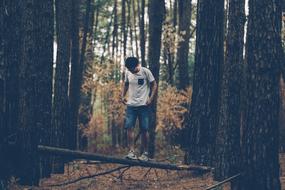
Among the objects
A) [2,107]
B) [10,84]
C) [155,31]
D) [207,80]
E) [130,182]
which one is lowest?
[130,182]

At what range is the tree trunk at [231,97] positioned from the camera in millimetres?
9000

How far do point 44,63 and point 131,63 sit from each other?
184 centimetres

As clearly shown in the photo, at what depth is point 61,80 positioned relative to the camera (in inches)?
490

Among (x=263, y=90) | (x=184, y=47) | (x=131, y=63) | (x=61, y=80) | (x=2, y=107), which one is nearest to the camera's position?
(x=263, y=90)

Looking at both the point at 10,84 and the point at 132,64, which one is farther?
the point at 132,64

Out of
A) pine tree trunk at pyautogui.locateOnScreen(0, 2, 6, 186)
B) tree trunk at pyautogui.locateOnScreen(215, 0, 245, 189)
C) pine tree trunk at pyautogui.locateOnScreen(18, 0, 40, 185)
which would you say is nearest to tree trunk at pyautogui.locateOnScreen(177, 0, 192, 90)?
tree trunk at pyautogui.locateOnScreen(215, 0, 245, 189)

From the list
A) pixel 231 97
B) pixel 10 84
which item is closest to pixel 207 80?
pixel 231 97

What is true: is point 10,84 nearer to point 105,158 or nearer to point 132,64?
point 105,158

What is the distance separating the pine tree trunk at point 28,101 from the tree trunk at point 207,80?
3336 mm

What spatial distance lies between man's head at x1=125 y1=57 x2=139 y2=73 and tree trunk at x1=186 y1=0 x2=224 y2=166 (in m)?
1.31

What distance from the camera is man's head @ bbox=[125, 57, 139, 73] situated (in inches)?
387

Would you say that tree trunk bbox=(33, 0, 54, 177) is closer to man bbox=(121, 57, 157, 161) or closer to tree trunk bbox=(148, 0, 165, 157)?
man bbox=(121, 57, 157, 161)

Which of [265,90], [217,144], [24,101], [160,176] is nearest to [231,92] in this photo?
[217,144]

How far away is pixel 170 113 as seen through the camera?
73.3 feet
